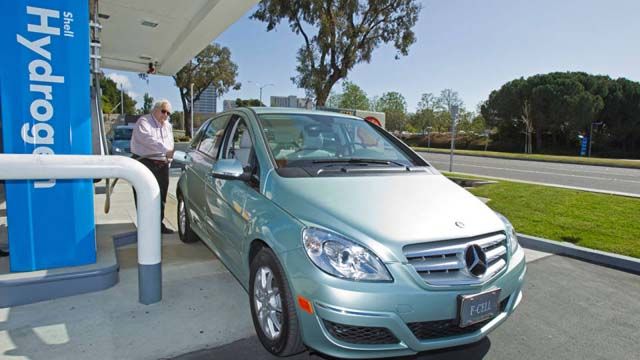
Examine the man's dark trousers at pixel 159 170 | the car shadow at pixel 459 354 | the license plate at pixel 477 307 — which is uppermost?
the man's dark trousers at pixel 159 170

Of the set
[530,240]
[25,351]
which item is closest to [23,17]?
[25,351]

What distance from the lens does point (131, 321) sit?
300 cm

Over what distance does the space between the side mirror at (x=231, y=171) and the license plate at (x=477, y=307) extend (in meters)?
1.71

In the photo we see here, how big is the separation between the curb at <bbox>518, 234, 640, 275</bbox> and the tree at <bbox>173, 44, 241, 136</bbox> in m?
29.5

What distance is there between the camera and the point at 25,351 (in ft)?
8.39

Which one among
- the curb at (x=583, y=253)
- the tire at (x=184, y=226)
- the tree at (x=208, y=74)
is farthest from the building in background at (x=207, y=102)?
the curb at (x=583, y=253)

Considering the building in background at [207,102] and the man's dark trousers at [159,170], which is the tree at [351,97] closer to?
the building in background at [207,102]

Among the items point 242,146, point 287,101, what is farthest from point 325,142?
point 287,101

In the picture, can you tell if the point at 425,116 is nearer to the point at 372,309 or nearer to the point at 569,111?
the point at 569,111

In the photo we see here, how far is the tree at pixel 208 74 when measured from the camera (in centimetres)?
3098

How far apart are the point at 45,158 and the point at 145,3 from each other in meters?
4.43

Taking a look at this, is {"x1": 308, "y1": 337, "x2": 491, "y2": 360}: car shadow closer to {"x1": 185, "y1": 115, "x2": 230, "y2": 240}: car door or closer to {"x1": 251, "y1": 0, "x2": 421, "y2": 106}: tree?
{"x1": 185, "y1": 115, "x2": 230, "y2": 240}: car door

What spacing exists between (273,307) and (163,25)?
6.72m

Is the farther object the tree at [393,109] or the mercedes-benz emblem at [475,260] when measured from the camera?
the tree at [393,109]
